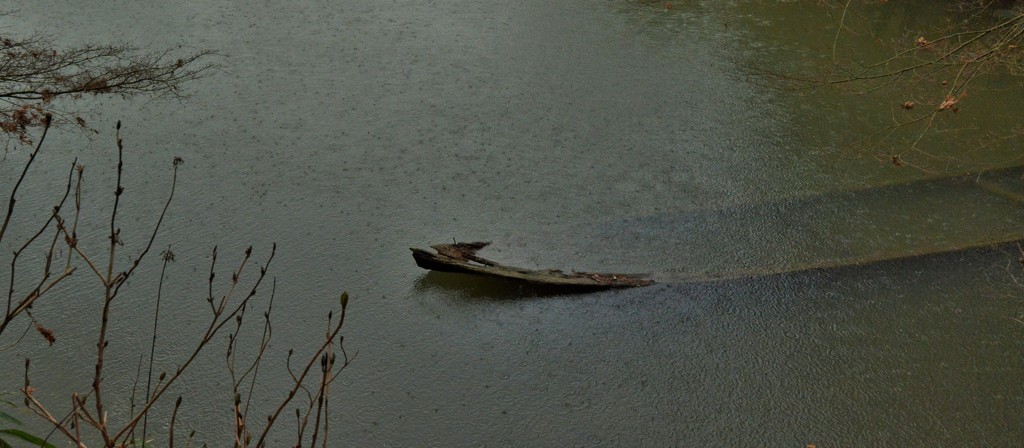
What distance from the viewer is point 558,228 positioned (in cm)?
428

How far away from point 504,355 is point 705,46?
3.41 metres

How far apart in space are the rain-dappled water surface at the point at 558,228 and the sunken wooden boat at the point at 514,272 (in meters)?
0.07

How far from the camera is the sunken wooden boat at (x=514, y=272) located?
3834 mm

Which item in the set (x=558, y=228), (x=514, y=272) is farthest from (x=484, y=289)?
(x=558, y=228)

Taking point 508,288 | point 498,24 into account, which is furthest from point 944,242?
point 498,24

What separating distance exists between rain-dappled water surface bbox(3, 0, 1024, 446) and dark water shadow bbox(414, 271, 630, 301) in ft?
0.04

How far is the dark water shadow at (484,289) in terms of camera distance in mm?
3846

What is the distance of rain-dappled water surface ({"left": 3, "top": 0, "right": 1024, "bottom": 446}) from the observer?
330 cm

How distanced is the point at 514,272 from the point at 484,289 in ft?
0.51

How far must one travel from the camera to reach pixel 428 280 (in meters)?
3.96

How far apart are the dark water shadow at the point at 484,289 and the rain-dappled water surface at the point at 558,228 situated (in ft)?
0.04

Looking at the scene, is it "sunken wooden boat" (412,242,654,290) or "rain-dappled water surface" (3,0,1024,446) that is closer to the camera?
"rain-dappled water surface" (3,0,1024,446)

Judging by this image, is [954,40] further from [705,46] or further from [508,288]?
[508,288]

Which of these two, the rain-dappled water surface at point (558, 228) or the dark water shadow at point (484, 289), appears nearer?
the rain-dappled water surface at point (558, 228)
